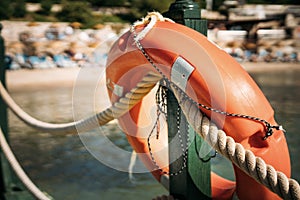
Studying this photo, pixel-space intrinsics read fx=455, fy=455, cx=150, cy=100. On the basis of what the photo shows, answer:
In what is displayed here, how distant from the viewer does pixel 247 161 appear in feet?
4.53

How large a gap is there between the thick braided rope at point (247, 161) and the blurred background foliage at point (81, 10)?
16.3 metres

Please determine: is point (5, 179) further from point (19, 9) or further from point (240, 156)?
point (19, 9)

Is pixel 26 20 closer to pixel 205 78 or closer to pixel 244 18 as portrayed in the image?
pixel 244 18

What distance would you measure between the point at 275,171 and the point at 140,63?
65cm

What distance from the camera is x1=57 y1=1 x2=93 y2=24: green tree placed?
19020mm

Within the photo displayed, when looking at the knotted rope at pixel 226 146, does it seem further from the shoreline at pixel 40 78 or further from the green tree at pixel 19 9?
the green tree at pixel 19 9

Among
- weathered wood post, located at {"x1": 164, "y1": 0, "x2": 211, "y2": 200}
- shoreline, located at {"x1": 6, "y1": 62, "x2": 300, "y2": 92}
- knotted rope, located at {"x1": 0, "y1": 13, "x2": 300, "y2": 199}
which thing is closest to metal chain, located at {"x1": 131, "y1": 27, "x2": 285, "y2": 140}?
knotted rope, located at {"x1": 0, "y1": 13, "x2": 300, "y2": 199}

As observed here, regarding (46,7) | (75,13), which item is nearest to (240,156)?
(75,13)

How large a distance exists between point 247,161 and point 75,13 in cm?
1841

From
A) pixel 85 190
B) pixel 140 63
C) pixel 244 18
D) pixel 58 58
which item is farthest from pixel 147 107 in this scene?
pixel 244 18

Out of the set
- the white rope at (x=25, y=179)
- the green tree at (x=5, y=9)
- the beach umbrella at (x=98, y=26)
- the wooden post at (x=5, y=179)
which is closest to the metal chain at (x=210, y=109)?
the white rope at (x=25, y=179)

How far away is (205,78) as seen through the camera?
57.4 inches

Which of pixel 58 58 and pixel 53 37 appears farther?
pixel 53 37

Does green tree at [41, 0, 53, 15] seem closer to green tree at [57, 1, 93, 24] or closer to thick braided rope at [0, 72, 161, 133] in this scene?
green tree at [57, 1, 93, 24]
